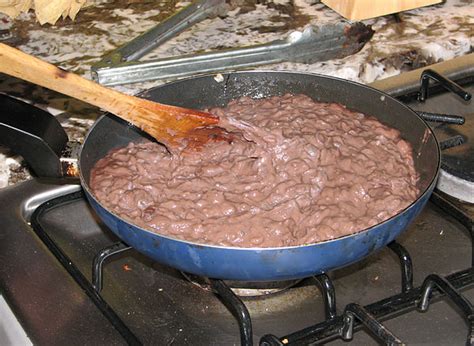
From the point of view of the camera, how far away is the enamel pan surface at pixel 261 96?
2.69 ft

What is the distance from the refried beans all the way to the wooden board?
20.9 inches

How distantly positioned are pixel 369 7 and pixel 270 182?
0.73 meters

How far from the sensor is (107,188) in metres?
0.99

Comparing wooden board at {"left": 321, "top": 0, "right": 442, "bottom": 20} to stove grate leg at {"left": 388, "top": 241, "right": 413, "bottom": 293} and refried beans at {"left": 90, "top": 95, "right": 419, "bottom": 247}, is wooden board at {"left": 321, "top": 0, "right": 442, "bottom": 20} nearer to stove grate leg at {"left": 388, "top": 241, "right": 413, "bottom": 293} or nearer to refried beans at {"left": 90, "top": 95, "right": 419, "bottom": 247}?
refried beans at {"left": 90, "top": 95, "right": 419, "bottom": 247}

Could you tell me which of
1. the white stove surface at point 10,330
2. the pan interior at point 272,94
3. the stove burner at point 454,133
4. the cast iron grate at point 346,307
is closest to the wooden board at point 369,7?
the stove burner at point 454,133

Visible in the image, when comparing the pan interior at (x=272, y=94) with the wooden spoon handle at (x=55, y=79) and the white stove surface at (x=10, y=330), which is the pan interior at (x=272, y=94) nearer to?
the wooden spoon handle at (x=55, y=79)

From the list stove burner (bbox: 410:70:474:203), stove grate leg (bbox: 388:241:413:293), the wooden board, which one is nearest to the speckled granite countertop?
the wooden board

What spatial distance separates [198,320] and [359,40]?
749 mm

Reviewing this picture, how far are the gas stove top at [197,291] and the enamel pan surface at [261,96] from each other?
2.2 inches

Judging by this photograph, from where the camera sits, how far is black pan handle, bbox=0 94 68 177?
97cm

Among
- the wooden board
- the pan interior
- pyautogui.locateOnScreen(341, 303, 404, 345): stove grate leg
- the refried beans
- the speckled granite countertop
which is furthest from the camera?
the wooden board

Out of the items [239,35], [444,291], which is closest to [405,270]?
[444,291]

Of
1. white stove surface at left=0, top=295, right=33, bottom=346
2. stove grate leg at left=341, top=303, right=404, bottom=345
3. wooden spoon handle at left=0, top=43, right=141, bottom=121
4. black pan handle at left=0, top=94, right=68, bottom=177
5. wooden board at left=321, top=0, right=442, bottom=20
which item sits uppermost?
wooden spoon handle at left=0, top=43, right=141, bottom=121

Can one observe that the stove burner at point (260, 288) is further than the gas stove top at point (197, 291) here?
Yes
